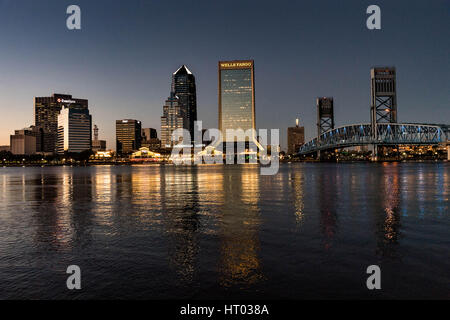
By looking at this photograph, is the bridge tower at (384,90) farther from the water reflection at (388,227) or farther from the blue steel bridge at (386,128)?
the water reflection at (388,227)

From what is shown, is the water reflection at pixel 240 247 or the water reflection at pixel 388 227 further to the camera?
the water reflection at pixel 388 227

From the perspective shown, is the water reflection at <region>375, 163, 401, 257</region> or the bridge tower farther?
the bridge tower

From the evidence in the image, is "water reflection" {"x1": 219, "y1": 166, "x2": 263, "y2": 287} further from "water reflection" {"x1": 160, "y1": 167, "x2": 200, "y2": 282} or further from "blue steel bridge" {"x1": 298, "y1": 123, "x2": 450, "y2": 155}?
"blue steel bridge" {"x1": 298, "y1": 123, "x2": 450, "y2": 155}

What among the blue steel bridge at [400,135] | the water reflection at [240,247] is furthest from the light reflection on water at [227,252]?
the blue steel bridge at [400,135]

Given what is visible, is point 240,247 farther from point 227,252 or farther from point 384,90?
point 384,90

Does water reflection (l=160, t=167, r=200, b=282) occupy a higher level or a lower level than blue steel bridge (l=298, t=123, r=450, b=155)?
lower

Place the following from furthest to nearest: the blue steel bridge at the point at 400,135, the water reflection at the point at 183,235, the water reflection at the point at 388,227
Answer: the blue steel bridge at the point at 400,135
the water reflection at the point at 388,227
the water reflection at the point at 183,235

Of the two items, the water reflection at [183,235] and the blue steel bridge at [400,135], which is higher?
the blue steel bridge at [400,135]

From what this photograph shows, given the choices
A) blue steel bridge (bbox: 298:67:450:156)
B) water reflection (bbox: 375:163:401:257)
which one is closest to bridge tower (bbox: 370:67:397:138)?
blue steel bridge (bbox: 298:67:450:156)

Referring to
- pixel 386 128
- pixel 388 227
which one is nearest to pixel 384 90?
pixel 386 128

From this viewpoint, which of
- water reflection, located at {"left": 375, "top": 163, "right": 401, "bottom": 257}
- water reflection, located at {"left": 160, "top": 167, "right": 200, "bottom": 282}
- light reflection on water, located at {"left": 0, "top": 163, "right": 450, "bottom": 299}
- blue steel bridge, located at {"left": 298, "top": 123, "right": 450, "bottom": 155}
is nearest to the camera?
light reflection on water, located at {"left": 0, "top": 163, "right": 450, "bottom": 299}

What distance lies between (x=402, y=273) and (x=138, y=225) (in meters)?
10.7

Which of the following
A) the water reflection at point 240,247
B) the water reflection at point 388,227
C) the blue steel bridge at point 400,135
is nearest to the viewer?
the water reflection at point 240,247
